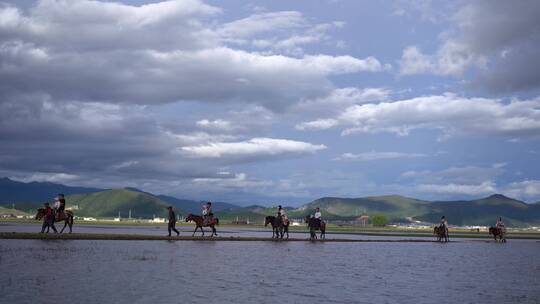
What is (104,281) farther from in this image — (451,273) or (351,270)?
(451,273)

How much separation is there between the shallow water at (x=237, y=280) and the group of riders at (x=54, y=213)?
42.8 feet

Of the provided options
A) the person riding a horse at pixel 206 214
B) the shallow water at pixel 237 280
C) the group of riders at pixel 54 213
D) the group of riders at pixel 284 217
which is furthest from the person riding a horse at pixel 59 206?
the group of riders at pixel 284 217

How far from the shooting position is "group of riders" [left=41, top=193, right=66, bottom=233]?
45844 millimetres

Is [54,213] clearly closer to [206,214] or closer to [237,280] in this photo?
[206,214]

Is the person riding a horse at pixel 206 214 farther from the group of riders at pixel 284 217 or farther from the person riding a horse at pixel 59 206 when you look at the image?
the person riding a horse at pixel 59 206

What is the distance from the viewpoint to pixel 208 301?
58.5 feet

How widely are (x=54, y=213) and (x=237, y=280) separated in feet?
92.9

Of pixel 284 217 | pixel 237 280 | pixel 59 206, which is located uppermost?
pixel 59 206

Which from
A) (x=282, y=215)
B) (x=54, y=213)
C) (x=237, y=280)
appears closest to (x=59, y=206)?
(x=54, y=213)

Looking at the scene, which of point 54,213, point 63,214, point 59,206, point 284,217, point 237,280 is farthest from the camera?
point 284,217

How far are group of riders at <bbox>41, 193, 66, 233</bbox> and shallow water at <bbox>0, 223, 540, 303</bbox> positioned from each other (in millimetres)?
13053

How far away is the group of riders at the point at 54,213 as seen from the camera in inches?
1805

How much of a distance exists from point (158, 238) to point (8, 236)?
12312 mm

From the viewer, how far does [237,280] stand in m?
23.4
